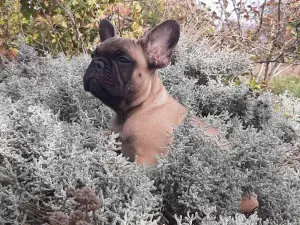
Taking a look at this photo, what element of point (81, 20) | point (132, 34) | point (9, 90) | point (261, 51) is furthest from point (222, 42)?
point (9, 90)

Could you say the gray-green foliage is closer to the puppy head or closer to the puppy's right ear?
the puppy head

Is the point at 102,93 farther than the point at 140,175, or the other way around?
the point at 102,93

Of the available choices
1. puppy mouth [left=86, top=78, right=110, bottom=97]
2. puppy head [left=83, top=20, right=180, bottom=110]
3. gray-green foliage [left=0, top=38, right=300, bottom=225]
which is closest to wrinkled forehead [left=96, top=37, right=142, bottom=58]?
puppy head [left=83, top=20, right=180, bottom=110]

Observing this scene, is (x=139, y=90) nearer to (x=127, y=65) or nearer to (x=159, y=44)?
(x=127, y=65)

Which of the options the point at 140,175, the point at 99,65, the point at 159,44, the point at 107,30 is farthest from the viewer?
the point at 107,30

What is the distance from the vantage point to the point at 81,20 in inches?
229

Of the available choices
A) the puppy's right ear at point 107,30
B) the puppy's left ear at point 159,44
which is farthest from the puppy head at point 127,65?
the puppy's right ear at point 107,30

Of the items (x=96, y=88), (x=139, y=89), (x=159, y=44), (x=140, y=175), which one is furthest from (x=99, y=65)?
(x=140, y=175)

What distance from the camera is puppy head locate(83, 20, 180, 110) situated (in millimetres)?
2943

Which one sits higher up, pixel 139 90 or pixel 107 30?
pixel 107 30

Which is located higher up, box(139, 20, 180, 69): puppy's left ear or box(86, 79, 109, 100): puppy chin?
box(139, 20, 180, 69): puppy's left ear

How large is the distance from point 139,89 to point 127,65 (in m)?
0.16

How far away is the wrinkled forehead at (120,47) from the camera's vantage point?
2984 millimetres

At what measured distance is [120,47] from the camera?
9.79 feet
